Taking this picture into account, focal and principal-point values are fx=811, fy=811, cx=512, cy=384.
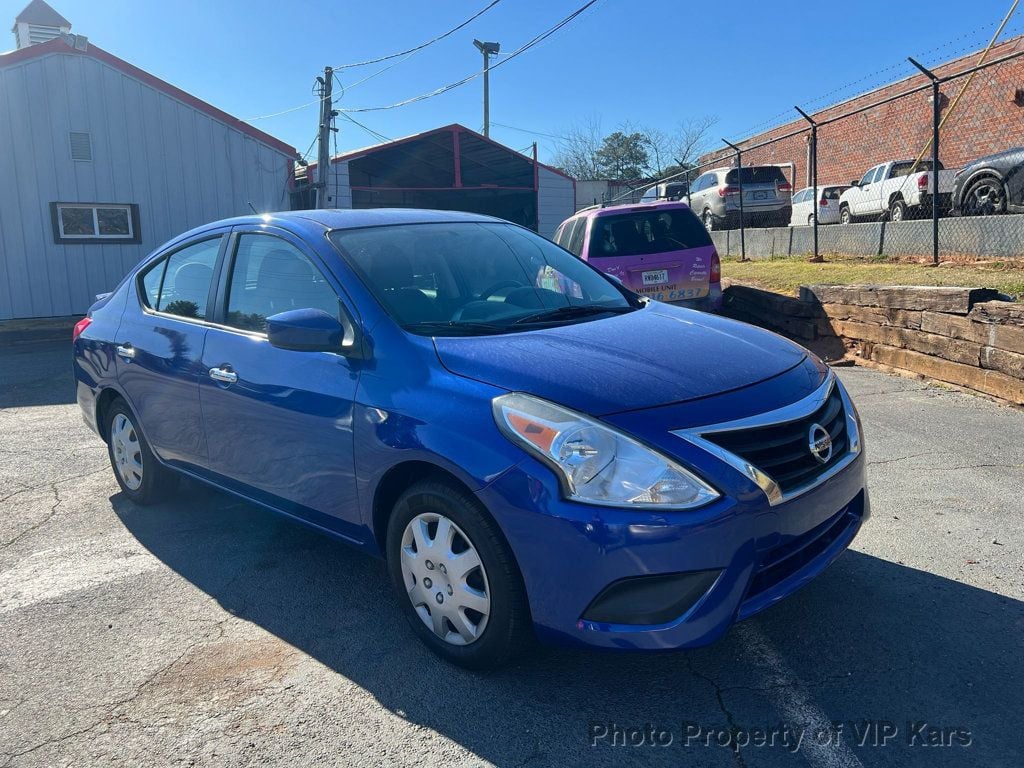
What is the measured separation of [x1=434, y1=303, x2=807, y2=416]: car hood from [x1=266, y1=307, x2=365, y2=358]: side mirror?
15.1 inches

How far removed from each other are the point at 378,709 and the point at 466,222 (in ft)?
8.18

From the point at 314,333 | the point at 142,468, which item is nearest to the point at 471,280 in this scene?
Answer: the point at 314,333

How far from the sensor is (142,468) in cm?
477

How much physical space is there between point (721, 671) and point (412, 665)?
44.7 inches

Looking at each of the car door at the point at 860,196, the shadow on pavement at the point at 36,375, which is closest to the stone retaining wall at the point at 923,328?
the shadow on pavement at the point at 36,375

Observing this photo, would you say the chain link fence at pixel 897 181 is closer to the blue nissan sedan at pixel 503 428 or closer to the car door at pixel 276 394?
the blue nissan sedan at pixel 503 428

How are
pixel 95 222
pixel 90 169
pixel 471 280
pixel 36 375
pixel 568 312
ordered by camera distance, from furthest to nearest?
1. pixel 95 222
2. pixel 90 169
3. pixel 36 375
4. pixel 471 280
5. pixel 568 312

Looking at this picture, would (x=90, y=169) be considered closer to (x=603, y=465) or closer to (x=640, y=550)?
(x=603, y=465)

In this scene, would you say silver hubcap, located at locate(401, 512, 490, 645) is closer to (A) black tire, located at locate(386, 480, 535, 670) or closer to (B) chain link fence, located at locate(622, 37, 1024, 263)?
(A) black tire, located at locate(386, 480, 535, 670)

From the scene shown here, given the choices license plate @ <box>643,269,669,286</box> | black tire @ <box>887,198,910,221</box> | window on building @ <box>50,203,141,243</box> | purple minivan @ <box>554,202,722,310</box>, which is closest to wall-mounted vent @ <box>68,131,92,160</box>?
window on building @ <box>50,203,141,243</box>

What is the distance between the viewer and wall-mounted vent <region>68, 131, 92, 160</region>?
49.1 feet

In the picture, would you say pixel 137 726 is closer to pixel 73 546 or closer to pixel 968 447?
pixel 73 546

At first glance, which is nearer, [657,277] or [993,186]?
[657,277]

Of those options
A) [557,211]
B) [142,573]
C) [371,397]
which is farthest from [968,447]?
[557,211]
